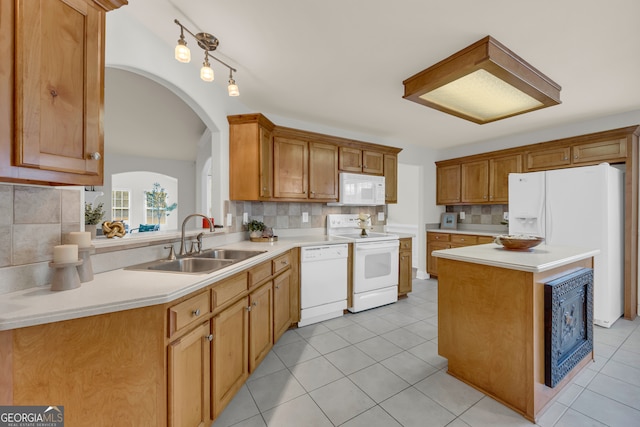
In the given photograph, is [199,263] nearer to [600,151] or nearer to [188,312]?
[188,312]

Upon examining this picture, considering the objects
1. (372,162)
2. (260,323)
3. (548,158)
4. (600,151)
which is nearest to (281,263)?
(260,323)

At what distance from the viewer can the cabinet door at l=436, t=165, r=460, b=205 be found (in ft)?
15.0

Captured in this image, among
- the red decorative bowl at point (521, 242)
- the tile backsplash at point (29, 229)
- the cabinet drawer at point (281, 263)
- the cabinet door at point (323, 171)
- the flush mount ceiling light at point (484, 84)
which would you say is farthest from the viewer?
the cabinet door at point (323, 171)

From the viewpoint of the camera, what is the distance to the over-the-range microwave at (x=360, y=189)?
11.6 feet

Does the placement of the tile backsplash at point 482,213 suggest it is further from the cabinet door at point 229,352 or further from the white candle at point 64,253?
the white candle at point 64,253

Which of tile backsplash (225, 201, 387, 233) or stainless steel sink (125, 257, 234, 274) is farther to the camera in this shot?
tile backsplash (225, 201, 387, 233)

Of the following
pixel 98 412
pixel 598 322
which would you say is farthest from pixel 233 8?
pixel 598 322

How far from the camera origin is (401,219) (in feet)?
18.3

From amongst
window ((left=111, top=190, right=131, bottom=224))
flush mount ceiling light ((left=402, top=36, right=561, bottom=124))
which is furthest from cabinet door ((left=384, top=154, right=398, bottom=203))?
window ((left=111, top=190, right=131, bottom=224))

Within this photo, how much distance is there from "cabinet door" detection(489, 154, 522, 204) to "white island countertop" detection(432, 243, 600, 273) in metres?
2.01

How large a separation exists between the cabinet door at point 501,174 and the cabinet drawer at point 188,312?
426 cm

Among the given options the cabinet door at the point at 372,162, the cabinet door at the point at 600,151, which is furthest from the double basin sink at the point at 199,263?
the cabinet door at the point at 600,151

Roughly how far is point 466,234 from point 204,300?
13.1ft

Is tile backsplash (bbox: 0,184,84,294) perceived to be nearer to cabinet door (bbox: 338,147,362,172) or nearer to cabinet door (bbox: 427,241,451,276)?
cabinet door (bbox: 338,147,362,172)
